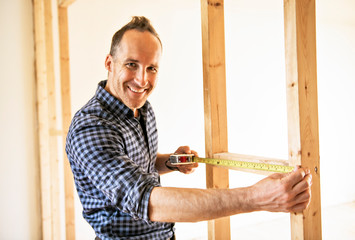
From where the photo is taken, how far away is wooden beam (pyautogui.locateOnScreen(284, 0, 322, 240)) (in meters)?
1.14

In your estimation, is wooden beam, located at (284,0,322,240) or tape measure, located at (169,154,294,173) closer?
wooden beam, located at (284,0,322,240)

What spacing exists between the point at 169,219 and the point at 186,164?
0.79 metres

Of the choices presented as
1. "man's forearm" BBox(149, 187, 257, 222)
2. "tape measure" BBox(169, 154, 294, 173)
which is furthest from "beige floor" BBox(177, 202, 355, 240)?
"man's forearm" BBox(149, 187, 257, 222)

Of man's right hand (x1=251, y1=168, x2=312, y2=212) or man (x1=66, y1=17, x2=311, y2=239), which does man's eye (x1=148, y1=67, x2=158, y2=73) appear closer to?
man (x1=66, y1=17, x2=311, y2=239)

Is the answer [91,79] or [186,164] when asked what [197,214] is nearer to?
[186,164]

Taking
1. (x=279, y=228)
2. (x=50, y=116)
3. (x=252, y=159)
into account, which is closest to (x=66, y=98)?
(x=50, y=116)

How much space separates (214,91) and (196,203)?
2.39 feet

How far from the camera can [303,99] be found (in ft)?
3.79

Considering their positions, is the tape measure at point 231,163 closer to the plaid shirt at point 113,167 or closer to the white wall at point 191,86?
the plaid shirt at point 113,167

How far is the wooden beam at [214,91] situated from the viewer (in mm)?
1631

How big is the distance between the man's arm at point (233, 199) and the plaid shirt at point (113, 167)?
6 cm
